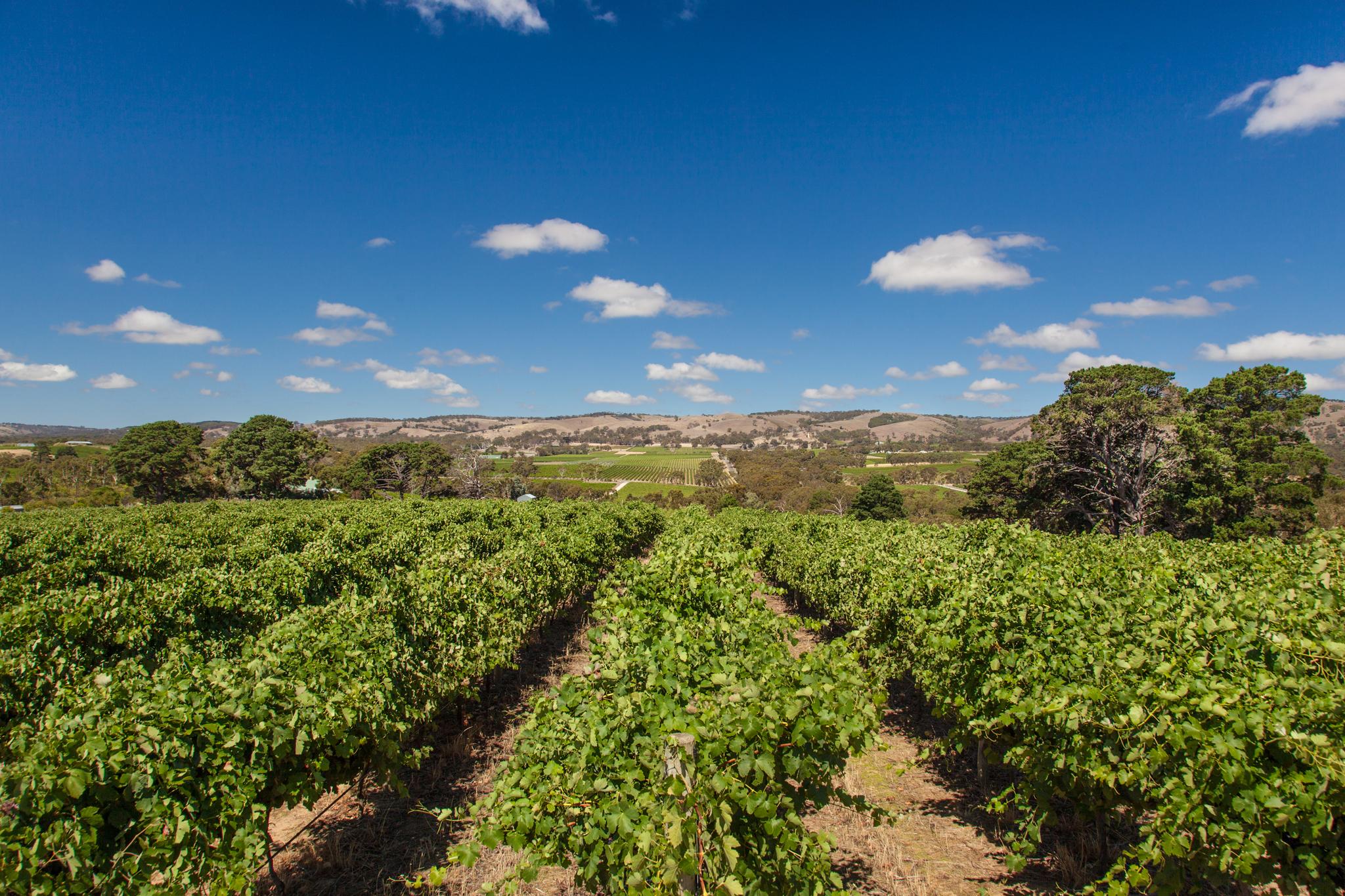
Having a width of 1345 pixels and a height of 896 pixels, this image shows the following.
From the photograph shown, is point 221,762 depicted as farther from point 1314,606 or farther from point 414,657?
point 1314,606

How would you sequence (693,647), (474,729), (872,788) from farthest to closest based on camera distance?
(474,729)
(872,788)
(693,647)

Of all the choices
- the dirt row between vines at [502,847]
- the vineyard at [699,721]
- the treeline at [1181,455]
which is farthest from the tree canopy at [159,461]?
the treeline at [1181,455]

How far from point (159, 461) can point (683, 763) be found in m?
77.2

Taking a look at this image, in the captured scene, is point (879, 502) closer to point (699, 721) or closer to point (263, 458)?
point (699, 721)

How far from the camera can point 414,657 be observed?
7988 mm

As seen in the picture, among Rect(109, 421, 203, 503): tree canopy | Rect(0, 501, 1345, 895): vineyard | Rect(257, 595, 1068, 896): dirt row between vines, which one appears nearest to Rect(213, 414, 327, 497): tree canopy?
Rect(109, 421, 203, 503): tree canopy

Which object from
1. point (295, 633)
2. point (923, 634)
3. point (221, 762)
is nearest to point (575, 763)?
point (221, 762)

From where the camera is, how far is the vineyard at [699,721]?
3.61 m

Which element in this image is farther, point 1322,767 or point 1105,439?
point 1105,439

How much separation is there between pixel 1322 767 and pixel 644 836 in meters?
4.02

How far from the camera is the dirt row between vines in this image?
19.7ft

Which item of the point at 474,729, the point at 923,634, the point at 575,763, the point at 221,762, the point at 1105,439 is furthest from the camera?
the point at 1105,439

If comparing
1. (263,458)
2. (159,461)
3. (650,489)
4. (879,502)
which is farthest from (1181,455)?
(159,461)

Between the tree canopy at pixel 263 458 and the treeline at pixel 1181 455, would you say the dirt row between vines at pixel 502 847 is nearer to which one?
the treeline at pixel 1181 455
